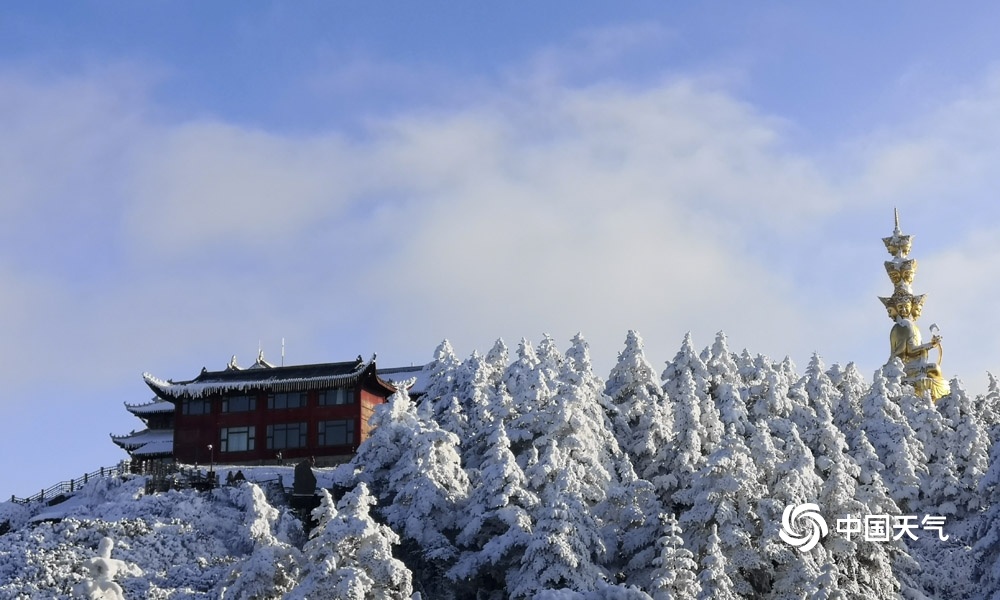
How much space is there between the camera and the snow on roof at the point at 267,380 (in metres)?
70.8

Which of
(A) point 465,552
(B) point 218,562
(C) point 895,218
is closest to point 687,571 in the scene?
(A) point 465,552

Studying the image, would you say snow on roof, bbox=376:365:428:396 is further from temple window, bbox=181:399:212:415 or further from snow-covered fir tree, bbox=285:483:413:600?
snow-covered fir tree, bbox=285:483:413:600

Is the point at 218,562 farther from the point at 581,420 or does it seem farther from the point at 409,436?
the point at 581,420

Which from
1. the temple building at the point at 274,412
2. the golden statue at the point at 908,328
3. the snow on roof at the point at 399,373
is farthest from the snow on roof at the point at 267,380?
the golden statue at the point at 908,328

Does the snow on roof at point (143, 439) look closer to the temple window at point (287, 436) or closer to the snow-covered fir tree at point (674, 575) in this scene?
the temple window at point (287, 436)

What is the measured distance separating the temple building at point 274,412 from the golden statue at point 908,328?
4064 centimetres

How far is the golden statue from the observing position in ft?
294

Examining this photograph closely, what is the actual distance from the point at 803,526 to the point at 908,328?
167ft

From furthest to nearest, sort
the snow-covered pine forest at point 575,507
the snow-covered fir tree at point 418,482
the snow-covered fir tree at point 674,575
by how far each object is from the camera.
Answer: the snow-covered fir tree at point 418,482
the snow-covered pine forest at point 575,507
the snow-covered fir tree at point 674,575

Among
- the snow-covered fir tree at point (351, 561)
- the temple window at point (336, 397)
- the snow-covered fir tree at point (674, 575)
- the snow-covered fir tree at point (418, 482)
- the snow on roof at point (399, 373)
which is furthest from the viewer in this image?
the snow on roof at point (399, 373)

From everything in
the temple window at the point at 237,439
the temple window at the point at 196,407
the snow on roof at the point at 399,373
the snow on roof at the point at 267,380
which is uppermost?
the snow on roof at the point at 399,373

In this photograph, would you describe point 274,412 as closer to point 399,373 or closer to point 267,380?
point 267,380

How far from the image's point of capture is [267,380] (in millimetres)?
71688

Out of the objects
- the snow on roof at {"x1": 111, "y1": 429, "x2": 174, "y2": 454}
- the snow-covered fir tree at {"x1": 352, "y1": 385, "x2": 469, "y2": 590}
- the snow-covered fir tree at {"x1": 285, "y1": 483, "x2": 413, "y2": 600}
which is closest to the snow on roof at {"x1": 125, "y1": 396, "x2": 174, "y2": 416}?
the snow on roof at {"x1": 111, "y1": 429, "x2": 174, "y2": 454}
